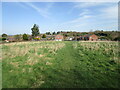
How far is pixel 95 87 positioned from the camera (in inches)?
115

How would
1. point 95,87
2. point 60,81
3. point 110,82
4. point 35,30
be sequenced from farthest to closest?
point 35,30
point 60,81
point 110,82
point 95,87

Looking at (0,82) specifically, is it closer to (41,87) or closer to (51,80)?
(41,87)

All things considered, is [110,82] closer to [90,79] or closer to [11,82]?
[90,79]

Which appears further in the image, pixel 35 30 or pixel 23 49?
pixel 35 30

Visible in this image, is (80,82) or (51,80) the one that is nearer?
(80,82)

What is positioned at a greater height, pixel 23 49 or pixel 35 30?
pixel 35 30

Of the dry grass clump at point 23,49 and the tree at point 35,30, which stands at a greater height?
the tree at point 35,30

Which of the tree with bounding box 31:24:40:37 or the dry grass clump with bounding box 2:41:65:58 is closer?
the dry grass clump with bounding box 2:41:65:58

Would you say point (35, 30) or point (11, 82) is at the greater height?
point (35, 30)

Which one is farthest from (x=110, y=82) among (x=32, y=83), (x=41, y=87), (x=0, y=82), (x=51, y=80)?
(x=0, y=82)

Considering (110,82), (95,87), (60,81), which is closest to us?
(95,87)

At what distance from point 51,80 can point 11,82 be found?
1.94m

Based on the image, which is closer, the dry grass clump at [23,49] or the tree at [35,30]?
the dry grass clump at [23,49]

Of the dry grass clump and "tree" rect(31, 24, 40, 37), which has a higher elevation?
"tree" rect(31, 24, 40, 37)
